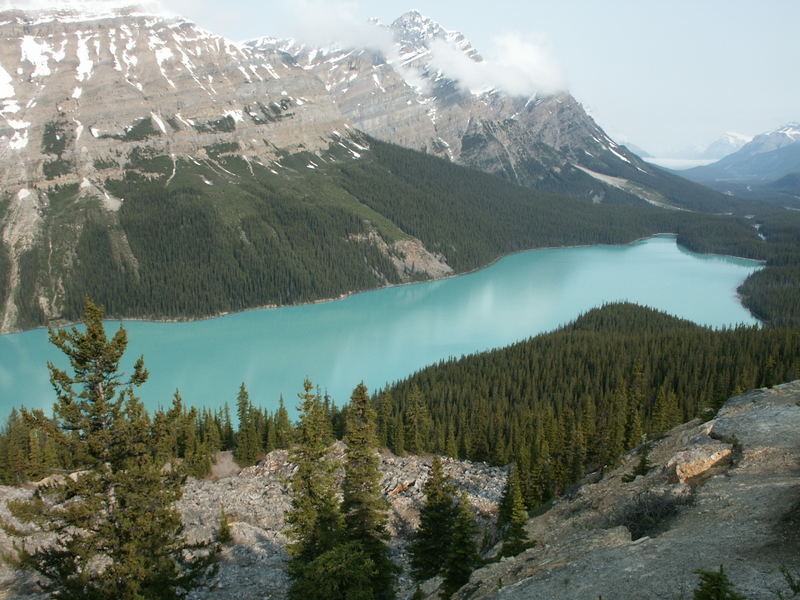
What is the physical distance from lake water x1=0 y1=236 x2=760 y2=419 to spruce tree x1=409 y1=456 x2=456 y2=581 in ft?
148

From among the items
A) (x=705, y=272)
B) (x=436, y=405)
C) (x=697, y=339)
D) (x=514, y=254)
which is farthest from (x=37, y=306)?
(x=705, y=272)

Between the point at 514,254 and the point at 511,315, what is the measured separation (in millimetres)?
79750

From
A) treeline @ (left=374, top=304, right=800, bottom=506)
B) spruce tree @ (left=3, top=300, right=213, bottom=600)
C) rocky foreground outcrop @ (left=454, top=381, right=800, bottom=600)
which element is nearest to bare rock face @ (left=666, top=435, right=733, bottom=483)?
rocky foreground outcrop @ (left=454, top=381, right=800, bottom=600)

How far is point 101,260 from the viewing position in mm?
118375

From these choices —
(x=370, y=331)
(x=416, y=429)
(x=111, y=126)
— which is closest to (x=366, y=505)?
(x=416, y=429)

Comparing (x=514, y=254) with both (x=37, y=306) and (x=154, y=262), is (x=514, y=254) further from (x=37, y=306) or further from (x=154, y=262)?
Result: (x=37, y=306)

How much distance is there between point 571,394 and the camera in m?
59.6

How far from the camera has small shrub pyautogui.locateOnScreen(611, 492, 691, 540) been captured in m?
17.7

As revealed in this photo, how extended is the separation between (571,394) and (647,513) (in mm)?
42540

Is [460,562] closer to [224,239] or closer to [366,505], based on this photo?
[366,505]

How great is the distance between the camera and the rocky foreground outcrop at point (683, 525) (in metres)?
13.3

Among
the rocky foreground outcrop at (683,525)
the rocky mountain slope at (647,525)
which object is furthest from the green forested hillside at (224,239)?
the rocky foreground outcrop at (683,525)

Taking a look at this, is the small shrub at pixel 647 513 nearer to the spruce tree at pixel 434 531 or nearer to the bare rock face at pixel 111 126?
the spruce tree at pixel 434 531

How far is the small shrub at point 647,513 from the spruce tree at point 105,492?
516 inches
